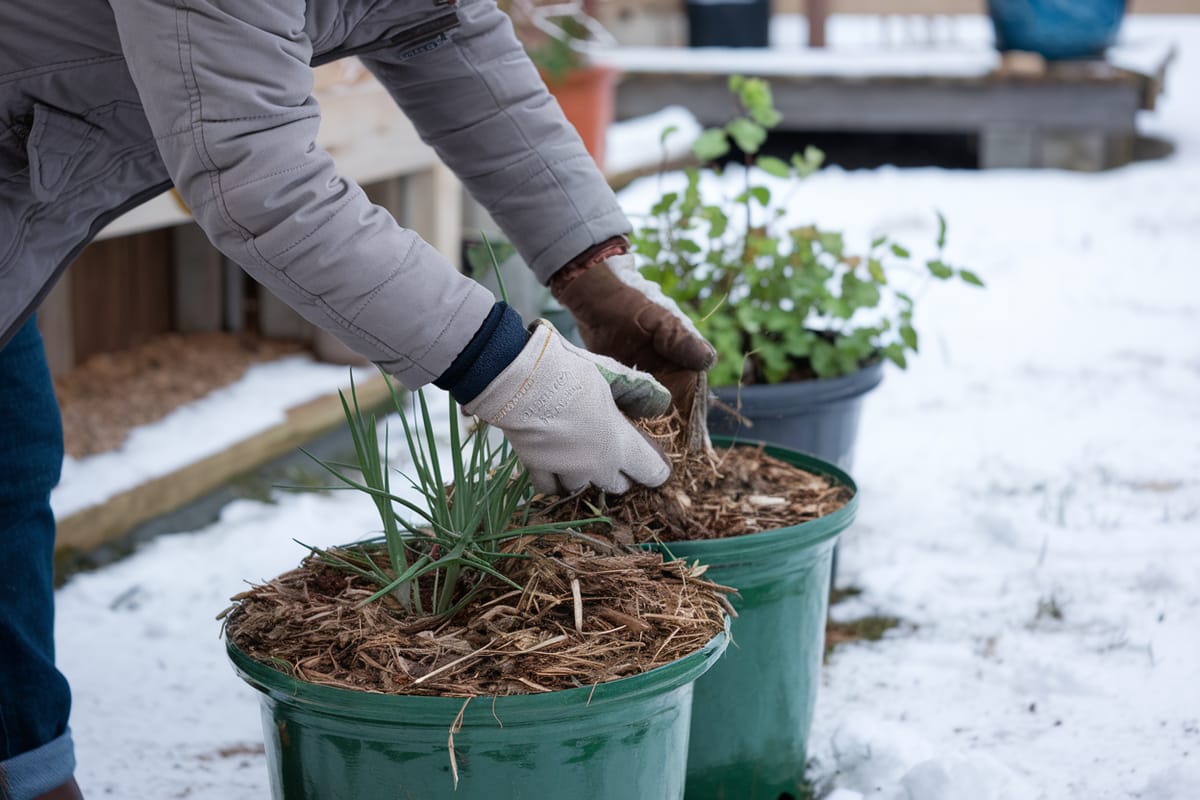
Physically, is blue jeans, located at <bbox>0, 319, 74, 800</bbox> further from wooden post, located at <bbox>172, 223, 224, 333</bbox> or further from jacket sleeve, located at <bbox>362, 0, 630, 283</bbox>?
wooden post, located at <bbox>172, 223, 224, 333</bbox>

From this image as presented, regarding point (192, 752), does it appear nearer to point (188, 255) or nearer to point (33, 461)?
point (33, 461)

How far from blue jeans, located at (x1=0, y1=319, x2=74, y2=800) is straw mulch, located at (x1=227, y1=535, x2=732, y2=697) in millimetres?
290

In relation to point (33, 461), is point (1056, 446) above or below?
below

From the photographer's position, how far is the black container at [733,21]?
27.0 ft

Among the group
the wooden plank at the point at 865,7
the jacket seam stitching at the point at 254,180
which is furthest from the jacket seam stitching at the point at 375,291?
the wooden plank at the point at 865,7

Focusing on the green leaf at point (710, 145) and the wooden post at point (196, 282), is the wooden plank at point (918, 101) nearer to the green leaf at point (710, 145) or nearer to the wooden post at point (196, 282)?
the wooden post at point (196, 282)

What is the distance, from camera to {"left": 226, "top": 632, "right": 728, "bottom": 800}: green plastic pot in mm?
1102

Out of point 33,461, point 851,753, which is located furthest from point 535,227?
point 851,753

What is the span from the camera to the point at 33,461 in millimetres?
1462

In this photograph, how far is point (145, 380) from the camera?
10.6 feet

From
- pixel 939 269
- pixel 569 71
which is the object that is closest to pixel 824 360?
pixel 939 269

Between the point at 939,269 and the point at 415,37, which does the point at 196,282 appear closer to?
the point at 939,269

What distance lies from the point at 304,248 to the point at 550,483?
37 centimetres

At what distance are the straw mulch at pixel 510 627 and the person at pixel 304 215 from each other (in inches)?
3.9
